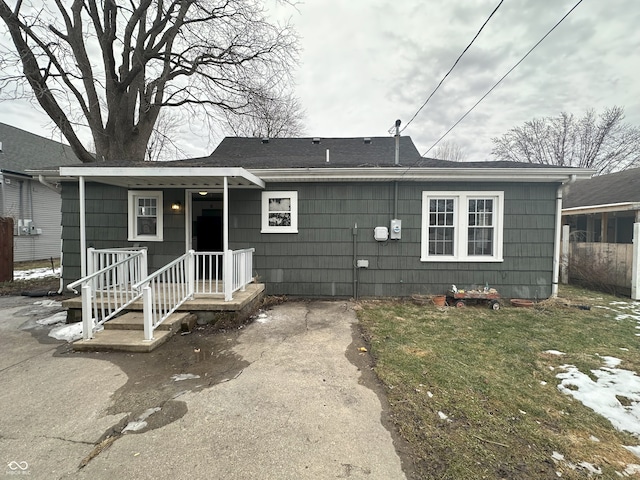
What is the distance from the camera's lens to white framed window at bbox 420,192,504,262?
598 cm

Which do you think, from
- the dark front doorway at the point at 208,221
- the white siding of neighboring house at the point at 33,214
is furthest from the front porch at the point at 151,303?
the white siding of neighboring house at the point at 33,214

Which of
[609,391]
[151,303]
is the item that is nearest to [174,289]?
[151,303]

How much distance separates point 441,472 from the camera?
1.71 metres

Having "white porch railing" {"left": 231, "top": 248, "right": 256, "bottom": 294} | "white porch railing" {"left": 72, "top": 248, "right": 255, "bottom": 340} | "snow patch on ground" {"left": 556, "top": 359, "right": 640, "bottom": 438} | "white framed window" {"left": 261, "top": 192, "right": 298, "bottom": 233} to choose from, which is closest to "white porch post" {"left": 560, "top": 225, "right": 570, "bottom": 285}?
"snow patch on ground" {"left": 556, "top": 359, "right": 640, "bottom": 438}

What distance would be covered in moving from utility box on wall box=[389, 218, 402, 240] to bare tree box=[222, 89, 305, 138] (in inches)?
314

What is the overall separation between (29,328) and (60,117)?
752 cm

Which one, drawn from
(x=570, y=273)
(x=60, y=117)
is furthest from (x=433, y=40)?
(x=60, y=117)

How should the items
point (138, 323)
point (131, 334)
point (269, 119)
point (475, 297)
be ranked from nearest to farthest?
point (131, 334), point (138, 323), point (475, 297), point (269, 119)

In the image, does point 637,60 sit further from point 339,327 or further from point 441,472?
point 441,472

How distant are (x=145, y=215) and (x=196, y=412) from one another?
17.7ft

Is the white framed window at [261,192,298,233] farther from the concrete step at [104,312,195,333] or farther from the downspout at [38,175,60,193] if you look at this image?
the downspout at [38,175,60,193]

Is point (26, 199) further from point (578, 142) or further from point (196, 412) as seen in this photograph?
point (578, 142)

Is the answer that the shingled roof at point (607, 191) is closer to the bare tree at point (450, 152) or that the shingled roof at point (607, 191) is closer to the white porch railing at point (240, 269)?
the white porch railing at point (240, 269)

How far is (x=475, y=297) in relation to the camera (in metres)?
5.69
